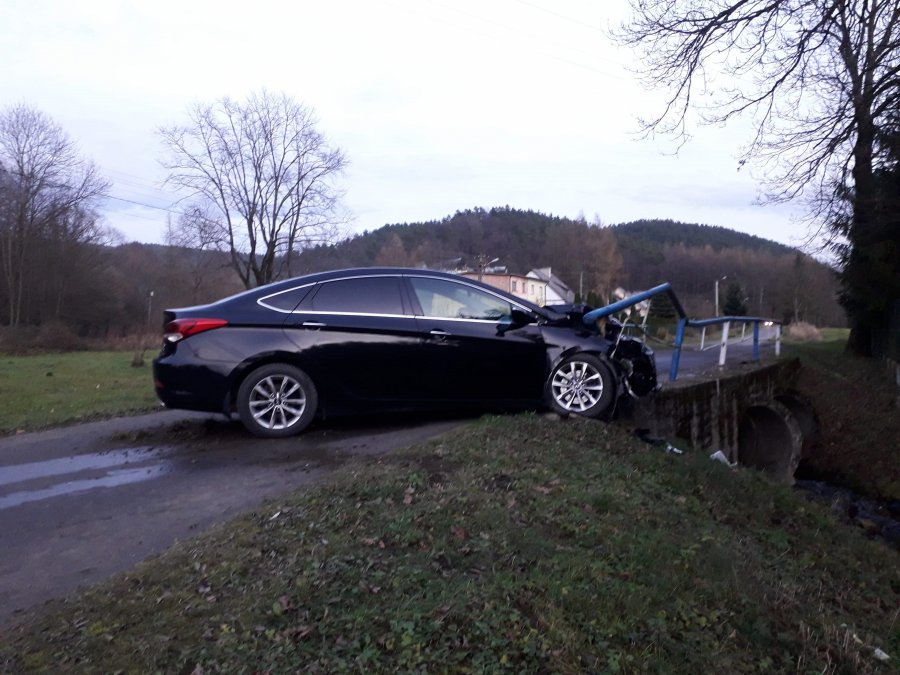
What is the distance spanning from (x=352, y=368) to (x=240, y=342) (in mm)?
1063

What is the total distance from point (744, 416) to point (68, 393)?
513 inches

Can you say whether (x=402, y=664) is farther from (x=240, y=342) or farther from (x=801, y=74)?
(x=801, y=74)

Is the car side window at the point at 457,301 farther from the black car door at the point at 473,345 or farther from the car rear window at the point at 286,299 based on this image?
the car rear window at the point at 286,299

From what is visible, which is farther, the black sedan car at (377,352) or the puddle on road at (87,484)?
the black sedan car at (377,352)

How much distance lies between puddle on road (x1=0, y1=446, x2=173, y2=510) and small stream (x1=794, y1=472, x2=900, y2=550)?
28.9 feet

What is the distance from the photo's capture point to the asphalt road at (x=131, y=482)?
4.56 m

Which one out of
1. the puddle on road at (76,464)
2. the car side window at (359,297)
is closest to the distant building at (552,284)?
the car side window at (359,297)

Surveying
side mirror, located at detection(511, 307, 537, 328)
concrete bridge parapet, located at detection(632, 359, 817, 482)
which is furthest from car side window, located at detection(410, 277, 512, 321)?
concrete bridge parapet, located at detection(632, 359, 817, 482)

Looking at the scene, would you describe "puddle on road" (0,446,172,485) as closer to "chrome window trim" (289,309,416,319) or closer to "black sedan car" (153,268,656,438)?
"black sedan car" (153,268,656,438)

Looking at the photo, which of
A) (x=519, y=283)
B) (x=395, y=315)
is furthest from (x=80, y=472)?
(x=519, y=283)

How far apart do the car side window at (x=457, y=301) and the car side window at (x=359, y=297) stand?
0.81ft

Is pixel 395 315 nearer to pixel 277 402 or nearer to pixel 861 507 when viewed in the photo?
pixel 277 402

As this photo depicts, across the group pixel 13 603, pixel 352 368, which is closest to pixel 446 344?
pixel 352 368

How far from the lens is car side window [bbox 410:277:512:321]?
8.13 m
